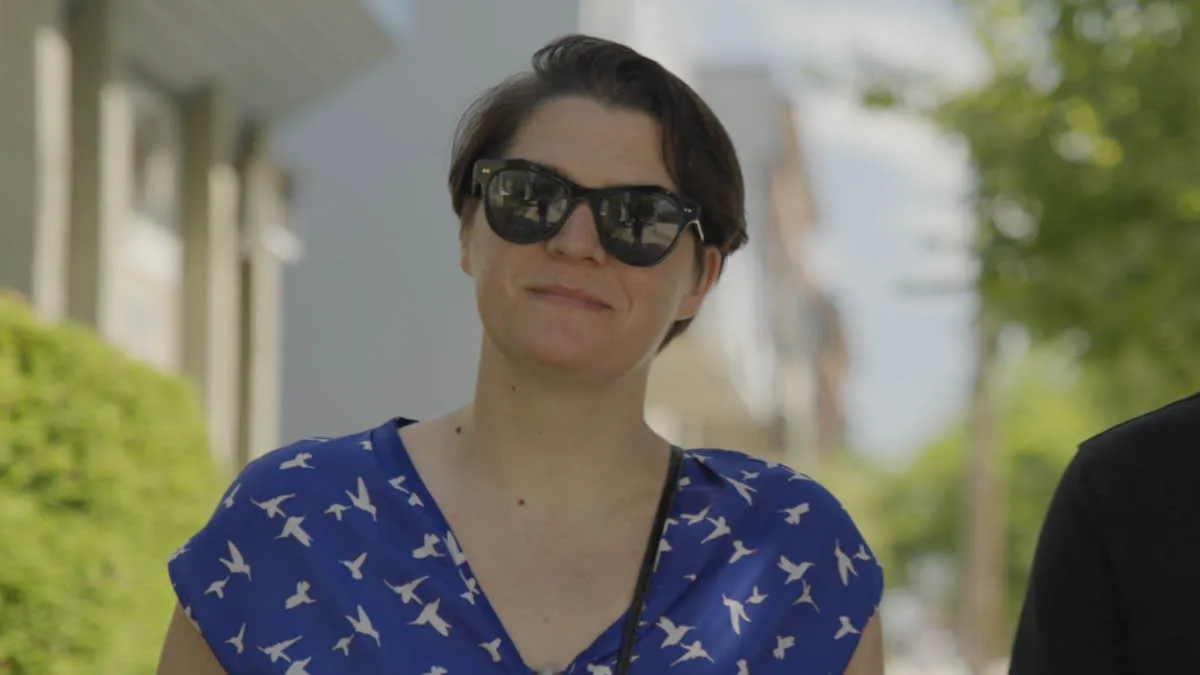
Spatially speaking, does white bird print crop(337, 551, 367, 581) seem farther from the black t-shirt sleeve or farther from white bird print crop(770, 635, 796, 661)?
the black t-shirt sleeve

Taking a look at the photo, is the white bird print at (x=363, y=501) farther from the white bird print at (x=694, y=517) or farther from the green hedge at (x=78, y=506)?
the green hedge at (x=78, y=506)

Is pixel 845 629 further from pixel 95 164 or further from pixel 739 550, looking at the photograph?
pixel 95 164

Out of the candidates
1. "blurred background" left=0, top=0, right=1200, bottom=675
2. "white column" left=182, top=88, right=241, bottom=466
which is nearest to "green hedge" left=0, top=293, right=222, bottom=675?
"blurred background" left=0, top=0, right=1200, bottom=675

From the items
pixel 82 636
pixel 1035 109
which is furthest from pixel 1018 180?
pixel 82 636

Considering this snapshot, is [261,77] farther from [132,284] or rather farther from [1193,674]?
[1193,674]

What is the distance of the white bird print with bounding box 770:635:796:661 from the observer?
2.99m

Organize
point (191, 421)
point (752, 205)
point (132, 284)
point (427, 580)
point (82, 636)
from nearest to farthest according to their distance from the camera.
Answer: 1. point (427, 580)
2. point (82, 636)
3. point (191, 421)
4. point (132, 284)
5. point (752, 205)

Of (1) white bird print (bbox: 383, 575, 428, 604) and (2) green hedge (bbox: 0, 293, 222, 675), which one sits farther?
(2) green hedge (bbox: 0, 293, 222, 675)

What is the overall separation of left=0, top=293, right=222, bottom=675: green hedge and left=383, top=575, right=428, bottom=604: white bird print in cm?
254

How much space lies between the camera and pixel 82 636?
557 cm

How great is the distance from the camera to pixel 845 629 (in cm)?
307

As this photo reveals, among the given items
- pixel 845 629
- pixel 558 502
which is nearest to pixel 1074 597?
pixel 845 629

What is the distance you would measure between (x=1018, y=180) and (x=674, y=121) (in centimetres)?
987

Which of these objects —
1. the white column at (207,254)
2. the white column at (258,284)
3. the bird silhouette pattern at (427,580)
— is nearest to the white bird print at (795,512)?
the bird silhouette pattern at (427,580)
